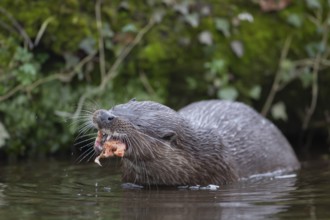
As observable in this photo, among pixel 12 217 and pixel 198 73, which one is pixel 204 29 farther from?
pixel 12 217

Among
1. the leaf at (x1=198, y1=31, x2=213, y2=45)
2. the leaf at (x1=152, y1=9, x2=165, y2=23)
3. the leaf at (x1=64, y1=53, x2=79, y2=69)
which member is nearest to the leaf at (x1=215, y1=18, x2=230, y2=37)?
the leaf at (x1=198, y1=31, x2=213, y2=45)

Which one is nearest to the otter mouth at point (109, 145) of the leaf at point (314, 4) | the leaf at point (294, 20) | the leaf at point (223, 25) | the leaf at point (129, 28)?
the leaf at point (129, 28)

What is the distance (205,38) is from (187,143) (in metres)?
2.01

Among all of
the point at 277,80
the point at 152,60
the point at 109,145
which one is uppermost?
the point at 152,60

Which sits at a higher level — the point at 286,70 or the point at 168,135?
the point at 286,70

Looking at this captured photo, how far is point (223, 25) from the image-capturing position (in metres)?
7.42

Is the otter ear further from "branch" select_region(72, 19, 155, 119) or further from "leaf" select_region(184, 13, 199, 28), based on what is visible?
"leaf" select_region(184, 13, 199, 28)

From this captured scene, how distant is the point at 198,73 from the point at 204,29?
1.38ft

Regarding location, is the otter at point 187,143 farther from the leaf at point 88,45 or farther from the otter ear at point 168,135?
the leaf at point 88,45

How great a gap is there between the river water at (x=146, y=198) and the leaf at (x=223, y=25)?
1721mm

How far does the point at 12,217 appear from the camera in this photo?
159 inches

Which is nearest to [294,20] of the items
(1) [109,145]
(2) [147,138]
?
(2) [147,138]

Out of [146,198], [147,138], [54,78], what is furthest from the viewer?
[54,78]

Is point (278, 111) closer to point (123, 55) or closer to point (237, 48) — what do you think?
point (237, 48)
